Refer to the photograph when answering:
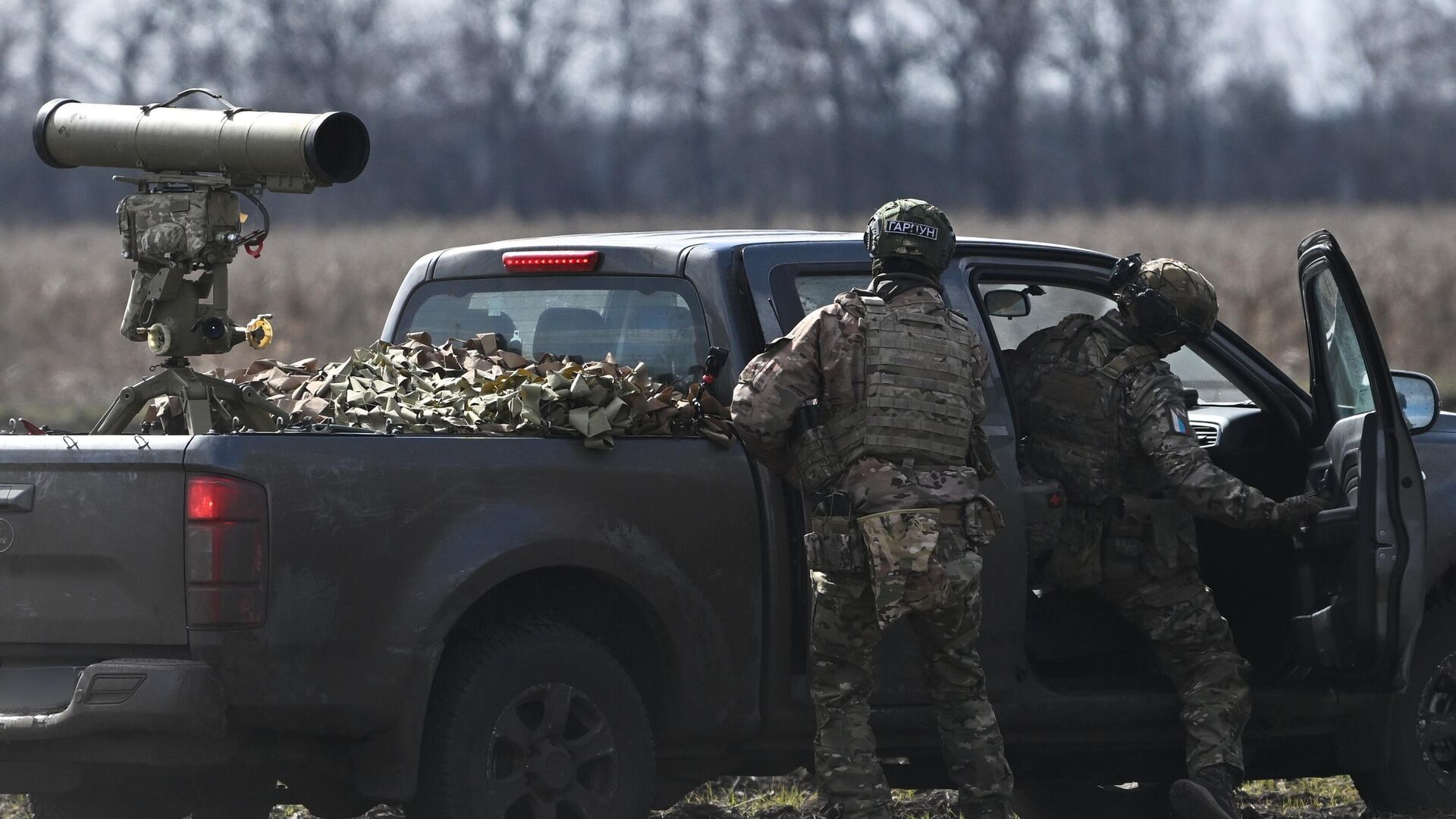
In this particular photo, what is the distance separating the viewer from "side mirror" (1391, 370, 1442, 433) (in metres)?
6.22

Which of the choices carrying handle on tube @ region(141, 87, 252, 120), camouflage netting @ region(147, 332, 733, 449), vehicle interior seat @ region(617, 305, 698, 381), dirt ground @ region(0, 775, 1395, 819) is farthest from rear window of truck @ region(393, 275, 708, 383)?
dirt ground @ region(0, 775, 1395, 819)

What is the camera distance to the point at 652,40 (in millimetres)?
51000

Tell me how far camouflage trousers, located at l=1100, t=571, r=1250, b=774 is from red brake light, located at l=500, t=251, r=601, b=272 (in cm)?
179

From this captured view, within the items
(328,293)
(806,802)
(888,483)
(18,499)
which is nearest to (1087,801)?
(806,802)

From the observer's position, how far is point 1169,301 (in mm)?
5762

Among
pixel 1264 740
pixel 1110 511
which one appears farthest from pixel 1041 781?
pixel 1110 511

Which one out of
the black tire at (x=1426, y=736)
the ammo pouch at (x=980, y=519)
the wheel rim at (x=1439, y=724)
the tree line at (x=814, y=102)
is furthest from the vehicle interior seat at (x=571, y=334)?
the tree line at (x=814, y=102)

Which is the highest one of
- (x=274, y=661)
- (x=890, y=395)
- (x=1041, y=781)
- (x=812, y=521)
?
(x=890, y=395)

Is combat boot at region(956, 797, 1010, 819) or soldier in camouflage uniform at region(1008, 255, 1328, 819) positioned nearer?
combat boot at region(956, 797, 1010, 819)

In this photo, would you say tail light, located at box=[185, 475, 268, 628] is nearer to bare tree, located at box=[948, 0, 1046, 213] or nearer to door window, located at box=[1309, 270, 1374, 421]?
door window, located at box=[1309, 270, 1374, 421]

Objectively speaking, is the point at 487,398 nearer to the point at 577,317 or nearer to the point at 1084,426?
the point at 577,317

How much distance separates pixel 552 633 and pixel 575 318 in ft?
4.13

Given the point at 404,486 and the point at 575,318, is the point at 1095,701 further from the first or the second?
the point at 404,486

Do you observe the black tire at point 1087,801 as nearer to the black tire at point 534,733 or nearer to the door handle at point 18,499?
the black tire at point 534,733
